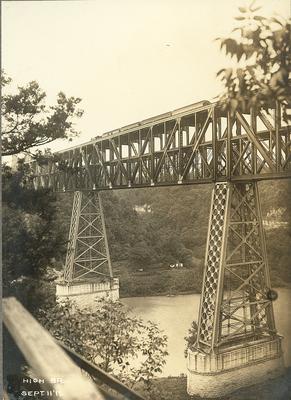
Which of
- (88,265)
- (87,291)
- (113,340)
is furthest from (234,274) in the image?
(88,265)

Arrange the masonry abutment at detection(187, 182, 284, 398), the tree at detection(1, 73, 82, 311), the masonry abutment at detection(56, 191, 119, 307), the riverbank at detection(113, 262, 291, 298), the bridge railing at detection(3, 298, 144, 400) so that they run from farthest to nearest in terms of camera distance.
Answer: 1. the masonry abutment at detection(56, 191, 119, 307)
2. the riverbank at detection(113, 262, 291, 298)
3. the masonry abutment at detection(187, 182, 284, 398)
4. the tree at detection(1, 73, 82, 311)
5. the bridge railing at detection(3, 298, 144, 400)

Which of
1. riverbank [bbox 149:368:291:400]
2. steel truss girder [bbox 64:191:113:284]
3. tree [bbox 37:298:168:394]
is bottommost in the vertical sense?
riverbank [bbox 149:368:291:400]

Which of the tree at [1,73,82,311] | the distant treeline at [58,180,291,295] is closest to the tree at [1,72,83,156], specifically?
→ the tree at [1,73,82,311]

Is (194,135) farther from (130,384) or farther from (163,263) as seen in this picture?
(130,384)

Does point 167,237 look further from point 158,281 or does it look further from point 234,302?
point 234,302

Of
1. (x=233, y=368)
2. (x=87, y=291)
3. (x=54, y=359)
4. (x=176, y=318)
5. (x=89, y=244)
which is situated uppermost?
(x=89, y=244)

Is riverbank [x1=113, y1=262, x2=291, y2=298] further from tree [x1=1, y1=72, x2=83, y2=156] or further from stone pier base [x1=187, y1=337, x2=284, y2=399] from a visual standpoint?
tree [x1=1, y1=72, x2=83, y2=156]

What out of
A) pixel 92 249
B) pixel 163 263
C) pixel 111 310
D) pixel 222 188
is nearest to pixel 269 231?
pixel 222 188
